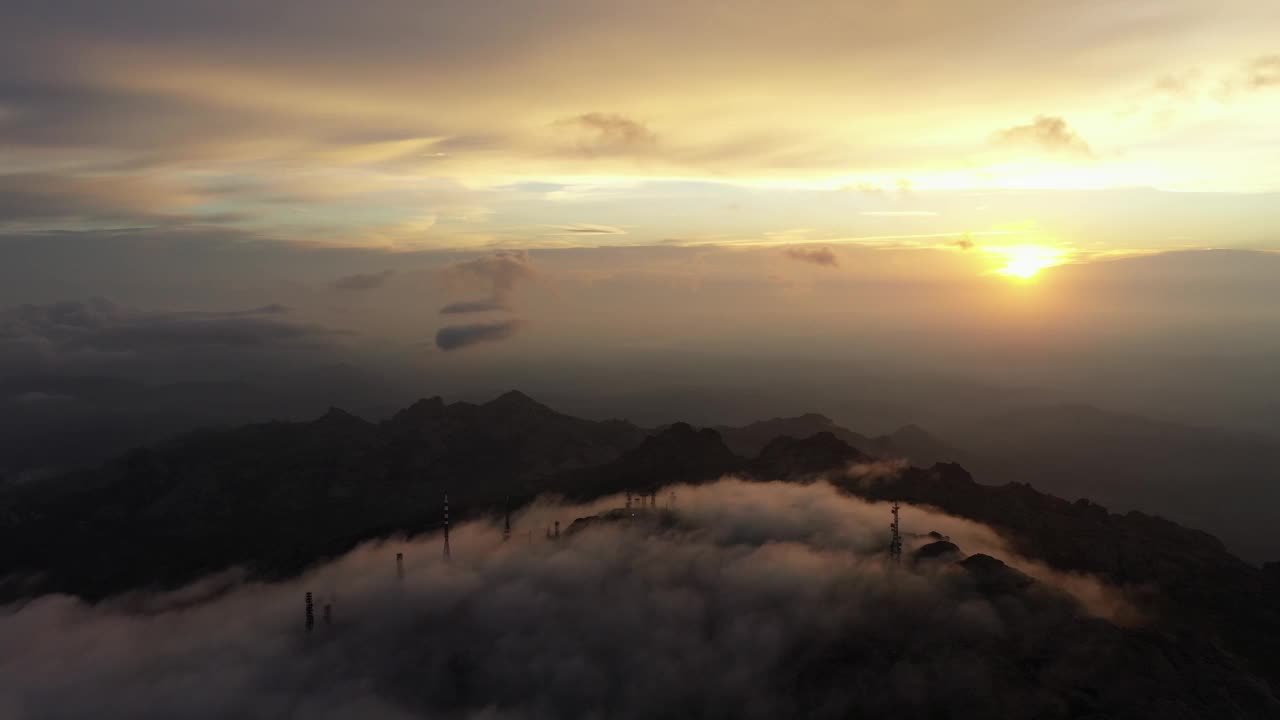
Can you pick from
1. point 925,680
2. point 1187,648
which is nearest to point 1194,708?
point 1187,648

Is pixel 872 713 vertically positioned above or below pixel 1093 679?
below

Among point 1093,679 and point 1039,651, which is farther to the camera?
point 1039,651

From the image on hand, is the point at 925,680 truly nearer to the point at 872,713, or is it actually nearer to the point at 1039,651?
the point at 872,713

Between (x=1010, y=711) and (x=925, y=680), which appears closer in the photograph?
(x=1010, y=711)

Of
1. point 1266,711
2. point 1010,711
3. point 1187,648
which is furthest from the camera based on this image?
point 1187,648

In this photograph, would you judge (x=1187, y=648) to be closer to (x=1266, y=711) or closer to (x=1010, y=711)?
(x=1266, y=711)

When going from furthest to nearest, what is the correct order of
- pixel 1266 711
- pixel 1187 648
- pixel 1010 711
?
pixel 1187 648
pixel 1010 711
pixel 1266 711

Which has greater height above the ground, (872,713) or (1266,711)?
(1266,711)

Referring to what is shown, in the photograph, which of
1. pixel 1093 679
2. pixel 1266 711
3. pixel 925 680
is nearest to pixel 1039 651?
pixel 1093 679

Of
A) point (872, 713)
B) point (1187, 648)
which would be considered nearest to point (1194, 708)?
point (1187, 648)
